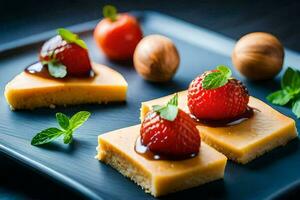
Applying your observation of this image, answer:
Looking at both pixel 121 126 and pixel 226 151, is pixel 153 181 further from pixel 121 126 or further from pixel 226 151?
pixel 121 126

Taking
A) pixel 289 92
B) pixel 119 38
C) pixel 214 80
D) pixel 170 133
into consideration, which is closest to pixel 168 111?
pixel 170 133

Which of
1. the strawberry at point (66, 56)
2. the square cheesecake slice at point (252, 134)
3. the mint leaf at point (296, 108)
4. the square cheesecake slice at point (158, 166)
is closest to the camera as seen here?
the square cheesecake slice at point (158, 166)

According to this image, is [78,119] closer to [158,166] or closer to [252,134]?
[158,166]

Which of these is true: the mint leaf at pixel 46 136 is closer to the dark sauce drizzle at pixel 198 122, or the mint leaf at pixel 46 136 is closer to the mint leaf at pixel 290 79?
the dark sauce drizzle at pixel 198 122

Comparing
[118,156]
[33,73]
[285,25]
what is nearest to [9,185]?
[118,156]

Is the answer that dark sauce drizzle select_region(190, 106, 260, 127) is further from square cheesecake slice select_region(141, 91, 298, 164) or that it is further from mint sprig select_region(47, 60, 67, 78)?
mint sprig select_region(47, 60, 67, 78)

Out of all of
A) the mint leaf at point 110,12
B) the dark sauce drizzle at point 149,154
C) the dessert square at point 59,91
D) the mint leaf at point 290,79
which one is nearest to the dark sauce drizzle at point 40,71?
the dessert square at point 59,91

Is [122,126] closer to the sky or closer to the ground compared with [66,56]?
closer to the ground
